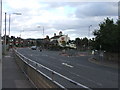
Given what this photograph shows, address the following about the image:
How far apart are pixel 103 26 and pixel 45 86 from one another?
136 ft

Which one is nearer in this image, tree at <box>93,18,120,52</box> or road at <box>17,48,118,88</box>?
road at <box>17,48,118,88</box>

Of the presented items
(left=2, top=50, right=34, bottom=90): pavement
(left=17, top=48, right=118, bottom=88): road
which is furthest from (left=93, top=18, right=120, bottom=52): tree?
(left=2, top=50, right=34, bottom=90): pavement

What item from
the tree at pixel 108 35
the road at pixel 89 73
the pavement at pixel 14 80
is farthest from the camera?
the tree at pixel 108 35

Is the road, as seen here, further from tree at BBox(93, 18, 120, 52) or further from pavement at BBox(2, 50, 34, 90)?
tree at BBox(93, 18, 120, 52)

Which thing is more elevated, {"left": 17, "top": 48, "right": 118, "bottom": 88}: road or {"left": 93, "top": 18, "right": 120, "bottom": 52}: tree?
{"left": 93, "top": 18, "right": 120, "bottom": 52}: tree

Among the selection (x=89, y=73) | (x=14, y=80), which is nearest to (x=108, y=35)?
(x=89, y=73)

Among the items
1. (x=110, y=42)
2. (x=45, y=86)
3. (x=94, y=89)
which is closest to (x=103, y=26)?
(x=110, y=42)

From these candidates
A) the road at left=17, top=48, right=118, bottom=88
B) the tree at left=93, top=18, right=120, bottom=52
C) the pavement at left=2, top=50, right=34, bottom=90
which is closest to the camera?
the pavement at left=2, top=50, right=34, bottom=90

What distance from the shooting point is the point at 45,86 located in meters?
10.4

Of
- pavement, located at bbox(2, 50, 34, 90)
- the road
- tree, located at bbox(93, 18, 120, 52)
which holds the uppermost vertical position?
tree, located at bbox(93, 18, 120, 52)

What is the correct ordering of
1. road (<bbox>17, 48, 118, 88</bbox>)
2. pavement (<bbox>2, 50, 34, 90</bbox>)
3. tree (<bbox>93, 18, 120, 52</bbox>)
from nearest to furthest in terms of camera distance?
pavement (<bbox>2, 50, 34, 90</bbox>), road (<bbox>17, 48, 118, 88</bbox>), tree (<bbox>93, 18, 120, 52</bbox>)

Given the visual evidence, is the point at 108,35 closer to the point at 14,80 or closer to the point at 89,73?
the point at 89,73

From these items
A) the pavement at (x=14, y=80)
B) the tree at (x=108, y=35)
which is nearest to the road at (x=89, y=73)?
the pavement at (x=14, y=80)

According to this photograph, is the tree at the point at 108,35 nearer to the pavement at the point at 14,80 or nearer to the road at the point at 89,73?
the road at the point at 89,73
